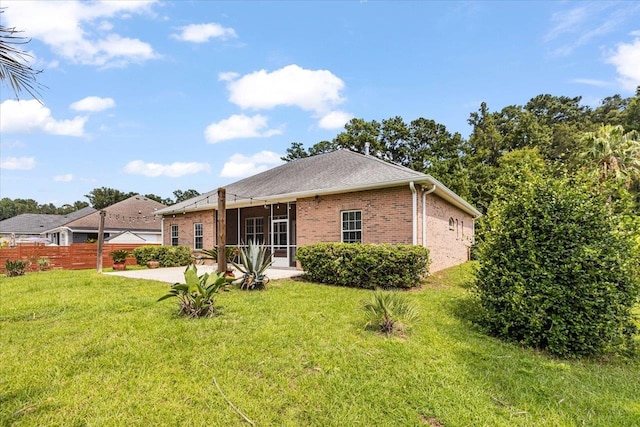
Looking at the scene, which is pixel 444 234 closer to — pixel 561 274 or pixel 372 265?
pixel 372 265

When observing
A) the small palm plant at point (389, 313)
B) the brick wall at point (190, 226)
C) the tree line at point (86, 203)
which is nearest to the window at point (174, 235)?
the brick wall at point (190, 226)

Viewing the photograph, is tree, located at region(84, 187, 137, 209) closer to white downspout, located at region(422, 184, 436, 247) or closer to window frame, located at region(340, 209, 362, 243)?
window frame, located at region(340, 209, 362, 243)

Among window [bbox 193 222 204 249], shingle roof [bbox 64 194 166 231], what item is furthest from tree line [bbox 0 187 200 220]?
window [bbox 193 222 204 249]

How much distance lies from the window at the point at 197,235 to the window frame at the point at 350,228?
8.36 m

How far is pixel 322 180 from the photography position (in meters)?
12.8

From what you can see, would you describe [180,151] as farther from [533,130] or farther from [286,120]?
[533,130]

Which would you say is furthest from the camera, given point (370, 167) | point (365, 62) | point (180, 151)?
point (180, 151)

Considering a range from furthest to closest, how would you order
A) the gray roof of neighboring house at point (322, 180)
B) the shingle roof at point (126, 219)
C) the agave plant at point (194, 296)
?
1. the shingle roof at point (126, 219)
2. the gray roof of neighboring house at point (322, 180)
3. the agave plant at point (194, 296)

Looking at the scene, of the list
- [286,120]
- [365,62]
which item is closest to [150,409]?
[365,62]

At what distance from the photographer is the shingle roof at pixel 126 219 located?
27203 mm

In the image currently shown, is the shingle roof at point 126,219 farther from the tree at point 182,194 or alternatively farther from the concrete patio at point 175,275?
the tree at point 182,194

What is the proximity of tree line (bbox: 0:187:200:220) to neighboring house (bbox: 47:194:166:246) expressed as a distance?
1370 centimetres

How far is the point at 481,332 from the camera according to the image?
5.10 metres

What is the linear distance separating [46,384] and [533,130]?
34512 millimetres
